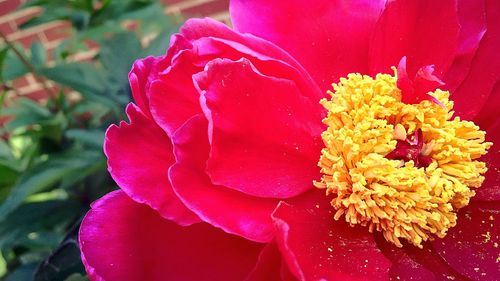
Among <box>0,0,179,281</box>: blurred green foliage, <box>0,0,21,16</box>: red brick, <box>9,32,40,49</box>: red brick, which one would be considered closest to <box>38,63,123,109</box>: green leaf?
<box>0,0,179,281</box>: blurred green foliage

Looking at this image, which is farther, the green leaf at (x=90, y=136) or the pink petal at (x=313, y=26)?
the green leaf at (x=90, y=136)

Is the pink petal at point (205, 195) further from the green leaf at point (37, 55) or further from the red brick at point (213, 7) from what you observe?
the red brick at point (213, 7)

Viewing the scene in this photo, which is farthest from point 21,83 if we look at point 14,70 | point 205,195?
point 205,195

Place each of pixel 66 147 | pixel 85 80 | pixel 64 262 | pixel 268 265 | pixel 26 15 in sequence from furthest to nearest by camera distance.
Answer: pixel 26 15 → pixel 66 147 → pixel 85 80 → pixel 64 262 → pixel 268 265

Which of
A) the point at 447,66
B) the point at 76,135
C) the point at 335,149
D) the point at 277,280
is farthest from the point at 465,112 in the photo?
the point at 76,135

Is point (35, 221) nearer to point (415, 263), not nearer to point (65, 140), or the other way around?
point (65, 140)

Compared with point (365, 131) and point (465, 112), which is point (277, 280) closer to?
point (365, 131)

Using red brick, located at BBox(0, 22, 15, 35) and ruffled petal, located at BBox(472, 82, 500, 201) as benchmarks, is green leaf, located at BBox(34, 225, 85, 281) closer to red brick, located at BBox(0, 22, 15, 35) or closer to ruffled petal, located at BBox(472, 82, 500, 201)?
ruffled petal, located at BBox(472, 82, 500, 201)

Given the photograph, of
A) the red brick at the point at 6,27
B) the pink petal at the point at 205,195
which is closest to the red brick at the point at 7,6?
the red brick at the point at 6,27
